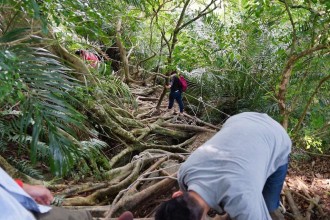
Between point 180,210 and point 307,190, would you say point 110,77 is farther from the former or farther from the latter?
point 180,210

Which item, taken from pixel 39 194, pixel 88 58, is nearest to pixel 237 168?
pixel 39 194

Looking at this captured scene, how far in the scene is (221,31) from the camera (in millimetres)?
4820

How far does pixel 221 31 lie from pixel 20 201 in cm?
396

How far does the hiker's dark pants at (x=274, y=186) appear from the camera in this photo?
2.37m

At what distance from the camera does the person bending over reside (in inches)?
66.5

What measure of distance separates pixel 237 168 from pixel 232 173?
0.04 m

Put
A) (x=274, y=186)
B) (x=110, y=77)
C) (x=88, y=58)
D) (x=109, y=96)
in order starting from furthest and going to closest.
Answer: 1. (x=109, y=96)
2. (x=88, y=58)
3. (x=110, y=77)
4. (x=274, y=186)

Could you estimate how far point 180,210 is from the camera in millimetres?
1601

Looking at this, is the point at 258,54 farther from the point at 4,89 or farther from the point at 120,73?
the point at 4,89

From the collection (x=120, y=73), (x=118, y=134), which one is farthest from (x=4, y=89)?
(x=120, y=73)

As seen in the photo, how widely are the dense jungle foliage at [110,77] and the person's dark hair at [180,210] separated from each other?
0.92m

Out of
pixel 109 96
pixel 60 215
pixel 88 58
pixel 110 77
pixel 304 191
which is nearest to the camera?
pixel 60 215

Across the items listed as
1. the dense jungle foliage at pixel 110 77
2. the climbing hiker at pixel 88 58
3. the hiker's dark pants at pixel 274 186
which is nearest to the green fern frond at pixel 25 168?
the dense jungle foliage at pixel 110 77

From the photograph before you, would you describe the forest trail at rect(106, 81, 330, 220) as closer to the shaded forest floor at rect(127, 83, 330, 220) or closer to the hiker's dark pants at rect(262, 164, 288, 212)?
the shaded forest floor at rect(127, 83, 330, 220)
